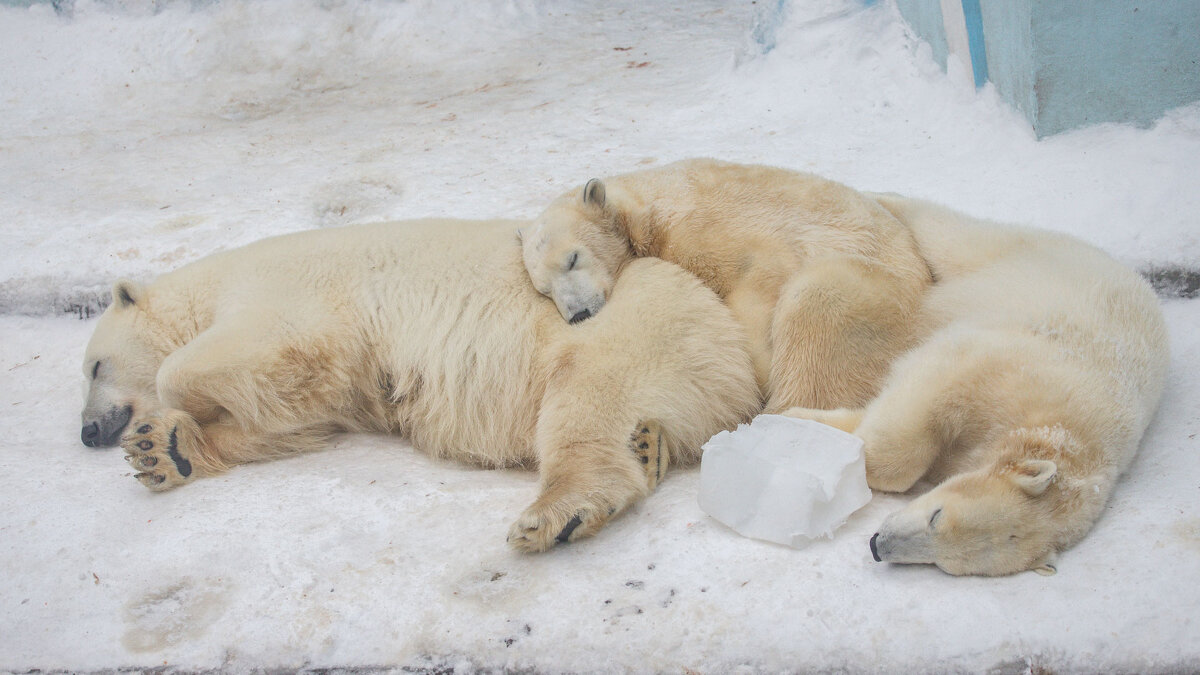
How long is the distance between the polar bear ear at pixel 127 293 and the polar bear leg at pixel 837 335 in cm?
265

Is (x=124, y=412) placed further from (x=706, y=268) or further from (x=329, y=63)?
(x=329, y=63)

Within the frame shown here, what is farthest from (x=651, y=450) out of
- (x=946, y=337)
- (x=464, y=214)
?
(x=464, y=214)

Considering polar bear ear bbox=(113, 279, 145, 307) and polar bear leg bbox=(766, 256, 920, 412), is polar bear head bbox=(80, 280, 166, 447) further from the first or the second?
polar bear leg bbox=(766, 256, 920, 412)

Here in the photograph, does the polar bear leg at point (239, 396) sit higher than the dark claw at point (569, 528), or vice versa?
the polar bear leg at point (239, 396)

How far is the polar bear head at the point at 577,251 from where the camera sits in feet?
11.2

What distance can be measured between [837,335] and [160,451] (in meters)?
2.34

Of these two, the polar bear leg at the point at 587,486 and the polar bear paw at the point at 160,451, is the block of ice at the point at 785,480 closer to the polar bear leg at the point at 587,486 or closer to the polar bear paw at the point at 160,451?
the polar bear leg at the point at 587,486

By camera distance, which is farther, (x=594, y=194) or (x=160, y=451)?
(x=594, y=194)

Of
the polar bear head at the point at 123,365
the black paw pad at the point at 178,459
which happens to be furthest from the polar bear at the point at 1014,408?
the polar bear head at the point at 123,365

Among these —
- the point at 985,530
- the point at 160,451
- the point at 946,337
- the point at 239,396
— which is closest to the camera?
the point at 985,530

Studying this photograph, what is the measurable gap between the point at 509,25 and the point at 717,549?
6853 mm

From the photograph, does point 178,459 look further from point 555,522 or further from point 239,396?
point 555,522

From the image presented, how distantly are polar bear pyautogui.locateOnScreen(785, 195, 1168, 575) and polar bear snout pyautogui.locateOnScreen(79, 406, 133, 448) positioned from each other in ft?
8.83

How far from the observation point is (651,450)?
3.02 meters
